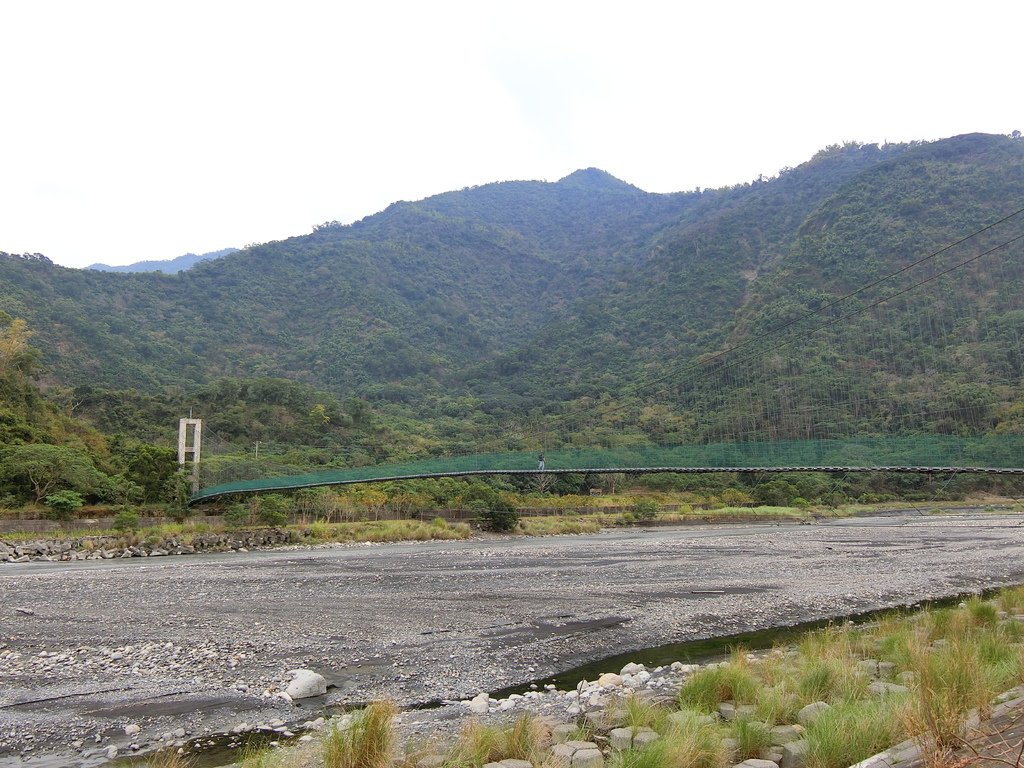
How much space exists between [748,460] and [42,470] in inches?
934

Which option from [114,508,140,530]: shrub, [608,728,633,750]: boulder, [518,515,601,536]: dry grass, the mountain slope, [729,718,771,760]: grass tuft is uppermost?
the mountain slope

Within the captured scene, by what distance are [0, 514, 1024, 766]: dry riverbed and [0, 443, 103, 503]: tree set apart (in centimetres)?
811

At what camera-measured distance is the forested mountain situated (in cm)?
3366

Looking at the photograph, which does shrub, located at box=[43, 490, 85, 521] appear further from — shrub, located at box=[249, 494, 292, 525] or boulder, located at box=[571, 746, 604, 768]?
boulder, located at box=[571, 746, 604, 768]

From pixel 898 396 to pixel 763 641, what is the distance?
2699cm

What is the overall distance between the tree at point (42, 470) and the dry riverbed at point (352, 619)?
8.11m

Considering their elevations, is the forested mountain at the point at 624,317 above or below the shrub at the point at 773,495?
above

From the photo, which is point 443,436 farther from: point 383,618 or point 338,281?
point 338,281

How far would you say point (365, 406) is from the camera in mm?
58188

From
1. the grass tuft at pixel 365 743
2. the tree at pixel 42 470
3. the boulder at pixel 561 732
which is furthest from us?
the tree at pixel 42 470

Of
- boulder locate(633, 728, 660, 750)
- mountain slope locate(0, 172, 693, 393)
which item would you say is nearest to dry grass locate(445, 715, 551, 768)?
boulder locate(633, 728, 660, 750)

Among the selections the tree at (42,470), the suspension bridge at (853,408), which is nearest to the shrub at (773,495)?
the suspension bridge at (853,408)

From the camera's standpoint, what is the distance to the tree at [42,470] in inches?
938

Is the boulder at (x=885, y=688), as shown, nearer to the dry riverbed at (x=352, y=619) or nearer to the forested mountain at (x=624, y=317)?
the dry riverbed at (x=352, y=619)
